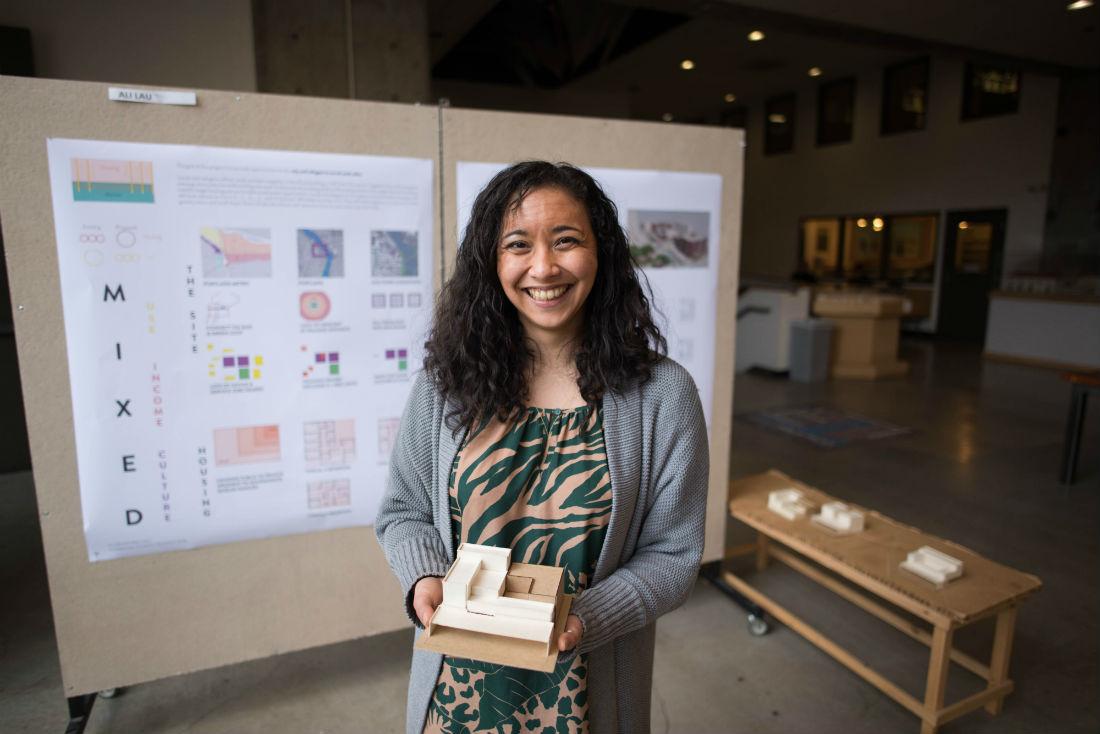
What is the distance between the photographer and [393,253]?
7.39ft

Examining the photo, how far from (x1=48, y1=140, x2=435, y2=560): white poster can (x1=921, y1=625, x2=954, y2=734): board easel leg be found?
197 centimetres

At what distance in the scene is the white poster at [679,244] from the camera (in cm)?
256

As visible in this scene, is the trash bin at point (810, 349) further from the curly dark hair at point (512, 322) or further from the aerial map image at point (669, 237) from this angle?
the curly dark hair at point (512, 322)

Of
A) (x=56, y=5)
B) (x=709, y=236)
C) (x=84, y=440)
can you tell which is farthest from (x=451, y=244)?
(x=56, y=5)

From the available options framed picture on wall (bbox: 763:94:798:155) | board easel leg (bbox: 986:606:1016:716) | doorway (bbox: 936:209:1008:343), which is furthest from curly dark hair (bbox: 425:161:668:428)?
framed picture on wall (bbox: 763:94:798:155)

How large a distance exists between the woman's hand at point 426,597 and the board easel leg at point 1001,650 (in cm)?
218

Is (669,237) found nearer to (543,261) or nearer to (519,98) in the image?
(543,261)

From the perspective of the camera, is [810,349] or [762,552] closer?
[762,552]

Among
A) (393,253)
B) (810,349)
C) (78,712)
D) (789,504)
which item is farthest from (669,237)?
(810,349)

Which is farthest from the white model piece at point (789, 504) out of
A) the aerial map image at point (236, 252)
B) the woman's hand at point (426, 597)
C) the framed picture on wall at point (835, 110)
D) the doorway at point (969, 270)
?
the framed picture on wall at point (835, 110)

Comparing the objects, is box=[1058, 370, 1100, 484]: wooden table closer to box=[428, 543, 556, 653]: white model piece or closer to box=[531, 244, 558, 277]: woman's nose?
box=[531, 244, 558, 277]: woman's nose

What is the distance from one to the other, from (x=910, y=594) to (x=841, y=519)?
52 centimetres

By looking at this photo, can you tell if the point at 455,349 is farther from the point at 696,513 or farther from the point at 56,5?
the point at 56,5

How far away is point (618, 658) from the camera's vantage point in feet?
4.10
